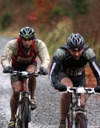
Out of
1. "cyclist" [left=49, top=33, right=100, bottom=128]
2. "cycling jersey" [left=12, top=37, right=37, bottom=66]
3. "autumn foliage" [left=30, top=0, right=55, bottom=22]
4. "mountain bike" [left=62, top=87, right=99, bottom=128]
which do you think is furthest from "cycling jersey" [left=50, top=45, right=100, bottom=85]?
"autumn foliage" [left=30, top=0, right=55, bottom=22]

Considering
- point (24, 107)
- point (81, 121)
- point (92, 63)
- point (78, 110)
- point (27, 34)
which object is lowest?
point (81, 121)

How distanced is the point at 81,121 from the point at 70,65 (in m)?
1.19

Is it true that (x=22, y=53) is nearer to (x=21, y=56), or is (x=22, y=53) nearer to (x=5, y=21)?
(x=21, y=56)

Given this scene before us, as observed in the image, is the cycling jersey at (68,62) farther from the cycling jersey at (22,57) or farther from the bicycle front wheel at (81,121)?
the cycling jersey at (22,57)

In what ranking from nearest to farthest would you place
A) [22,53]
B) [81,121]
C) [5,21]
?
[81,121], [22,53], [5,21]

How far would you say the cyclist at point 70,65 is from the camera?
21.2 feet

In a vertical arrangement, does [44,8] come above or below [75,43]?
above

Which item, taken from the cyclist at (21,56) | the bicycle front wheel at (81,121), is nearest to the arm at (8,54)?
the cyclist at (21,56)

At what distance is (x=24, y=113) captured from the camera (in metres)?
6.88

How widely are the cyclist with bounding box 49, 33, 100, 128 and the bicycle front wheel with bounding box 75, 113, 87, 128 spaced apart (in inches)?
11.3

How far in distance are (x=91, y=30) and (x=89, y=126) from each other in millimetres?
10763

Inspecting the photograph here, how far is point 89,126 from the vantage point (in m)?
8.32

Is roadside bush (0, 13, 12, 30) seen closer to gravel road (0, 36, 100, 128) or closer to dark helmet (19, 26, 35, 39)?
gravel road (0, 36, 100, 128)

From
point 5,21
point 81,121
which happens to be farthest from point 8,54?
point 5,21
